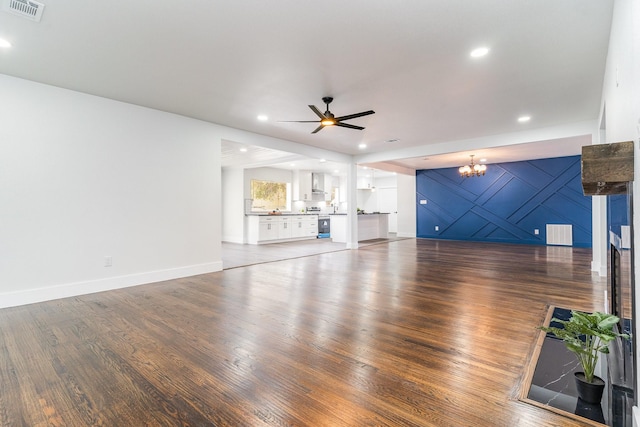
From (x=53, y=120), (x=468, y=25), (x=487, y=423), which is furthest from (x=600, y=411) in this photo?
(x=53, y=120)

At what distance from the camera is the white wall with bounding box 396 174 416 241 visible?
1128 cm

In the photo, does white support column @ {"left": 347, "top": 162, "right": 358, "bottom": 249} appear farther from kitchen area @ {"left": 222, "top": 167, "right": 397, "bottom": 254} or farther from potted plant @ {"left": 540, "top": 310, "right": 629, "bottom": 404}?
potted plant @ {"left": 540, "top": 310, "right": 629, "bottom": 404}

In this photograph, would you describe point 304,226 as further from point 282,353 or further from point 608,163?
point 608,163

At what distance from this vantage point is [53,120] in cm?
375

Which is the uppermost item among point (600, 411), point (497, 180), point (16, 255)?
point (497, 180)

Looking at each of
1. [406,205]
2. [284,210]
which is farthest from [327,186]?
[406,205]

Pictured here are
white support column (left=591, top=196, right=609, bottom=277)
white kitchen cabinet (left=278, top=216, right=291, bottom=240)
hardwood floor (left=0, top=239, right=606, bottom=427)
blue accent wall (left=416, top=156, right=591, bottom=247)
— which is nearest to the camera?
hardwood floor (left=0, top=239, right=606, bottom=427)

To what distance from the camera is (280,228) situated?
395 inches

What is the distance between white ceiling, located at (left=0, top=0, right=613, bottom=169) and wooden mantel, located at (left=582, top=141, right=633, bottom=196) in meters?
1.49

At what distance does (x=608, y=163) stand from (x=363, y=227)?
8759 mm

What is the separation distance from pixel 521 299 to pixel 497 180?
7.04 meters

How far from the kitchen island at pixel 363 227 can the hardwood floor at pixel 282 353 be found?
5525 mm

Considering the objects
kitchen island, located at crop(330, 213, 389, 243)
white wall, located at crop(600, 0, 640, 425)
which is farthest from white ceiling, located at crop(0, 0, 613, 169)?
kitchen island, located at crop(330, 213, 389, 243)

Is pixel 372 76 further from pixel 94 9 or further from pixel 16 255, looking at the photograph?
pixel 16 255
